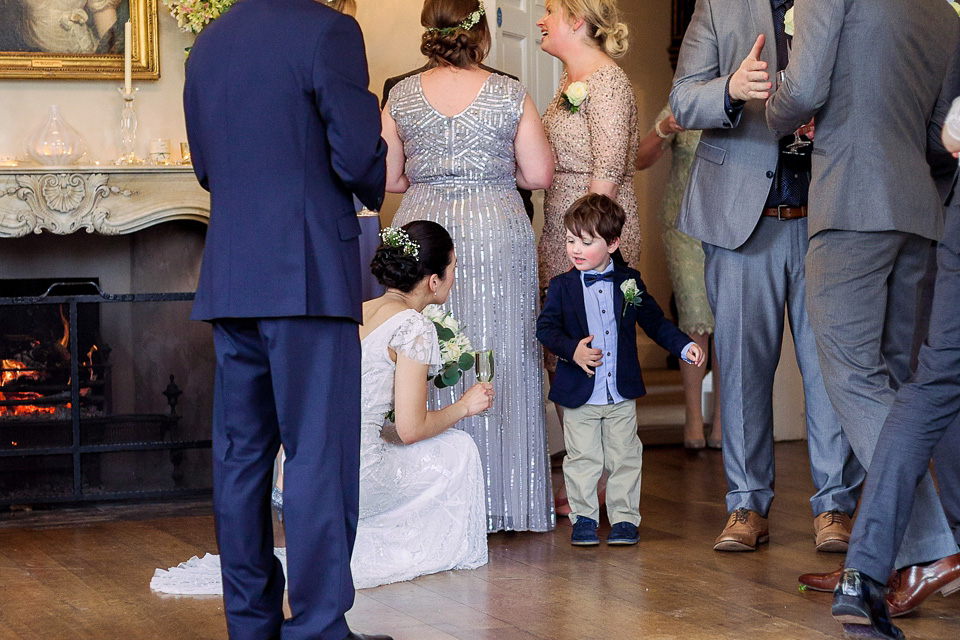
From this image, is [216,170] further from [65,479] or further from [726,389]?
[65,479]

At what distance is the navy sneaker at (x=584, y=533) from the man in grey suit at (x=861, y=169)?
1.01 metres

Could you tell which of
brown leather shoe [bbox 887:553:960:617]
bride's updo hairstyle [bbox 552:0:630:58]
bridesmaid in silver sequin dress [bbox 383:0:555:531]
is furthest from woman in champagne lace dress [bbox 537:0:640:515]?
brown leather shoe [bbox 887:553:960:617]

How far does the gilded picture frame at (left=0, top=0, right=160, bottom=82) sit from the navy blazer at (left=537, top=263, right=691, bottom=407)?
2.45 metres

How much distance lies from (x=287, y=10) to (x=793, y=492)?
3.00 metres

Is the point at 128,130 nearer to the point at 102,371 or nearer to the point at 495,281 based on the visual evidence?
the point at 102,371

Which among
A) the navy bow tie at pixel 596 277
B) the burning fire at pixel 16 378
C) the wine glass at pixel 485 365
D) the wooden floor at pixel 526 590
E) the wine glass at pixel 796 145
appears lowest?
the wooden floor at pixel 526 590

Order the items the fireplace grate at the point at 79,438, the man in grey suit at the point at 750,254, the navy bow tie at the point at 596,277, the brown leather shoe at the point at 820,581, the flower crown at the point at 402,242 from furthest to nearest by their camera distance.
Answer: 1. the fireplace grate at the point at 79,438
2. the navy bow tie at the point at 596,277
3. the man in grey suit at the point at 750,254
4. the flower crown at the point at 402,242
5. the brown leather shoe at the point at 820,581

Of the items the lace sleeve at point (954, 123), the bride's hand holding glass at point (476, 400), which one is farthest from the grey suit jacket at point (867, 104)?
the bride's hand holding glass at point (476, 400)

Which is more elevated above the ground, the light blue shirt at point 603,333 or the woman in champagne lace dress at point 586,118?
the woman in champagne lace dress at point 586,118

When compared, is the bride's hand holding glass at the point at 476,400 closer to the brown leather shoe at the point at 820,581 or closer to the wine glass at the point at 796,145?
the brown leather shoe at the point at 820,581

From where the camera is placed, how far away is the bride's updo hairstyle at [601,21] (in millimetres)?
4164

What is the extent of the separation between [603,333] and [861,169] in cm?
106

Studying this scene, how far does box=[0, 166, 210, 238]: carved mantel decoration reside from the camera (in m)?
4.74

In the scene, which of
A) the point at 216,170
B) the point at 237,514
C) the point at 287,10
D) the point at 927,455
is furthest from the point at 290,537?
the point at 927,455
